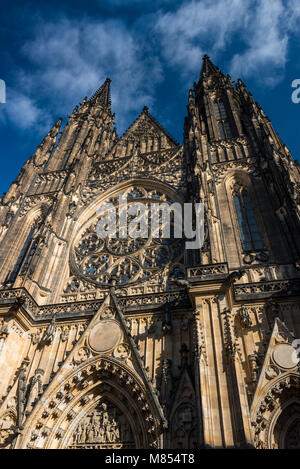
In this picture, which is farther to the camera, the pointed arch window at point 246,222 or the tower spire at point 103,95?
the tower spire at point 103,95

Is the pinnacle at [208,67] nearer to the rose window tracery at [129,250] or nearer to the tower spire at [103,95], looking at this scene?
the tower spire at [103,95]

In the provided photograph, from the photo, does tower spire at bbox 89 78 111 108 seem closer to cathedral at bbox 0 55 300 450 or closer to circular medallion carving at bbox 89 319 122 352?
cathedral at bbox 0 55 300 450

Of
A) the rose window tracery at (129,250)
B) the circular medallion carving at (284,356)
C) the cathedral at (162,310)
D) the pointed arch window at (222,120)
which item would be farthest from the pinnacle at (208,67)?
the circular medallion carving at (284,356)

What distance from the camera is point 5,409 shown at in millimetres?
9031

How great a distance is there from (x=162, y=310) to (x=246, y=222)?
4952 mm

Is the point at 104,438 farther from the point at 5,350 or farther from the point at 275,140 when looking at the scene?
the point at 275,140

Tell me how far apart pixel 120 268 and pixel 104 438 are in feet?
18.6

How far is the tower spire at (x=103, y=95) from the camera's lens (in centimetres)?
2676

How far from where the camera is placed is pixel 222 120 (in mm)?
19000

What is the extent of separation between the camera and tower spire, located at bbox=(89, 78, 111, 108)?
2676cm

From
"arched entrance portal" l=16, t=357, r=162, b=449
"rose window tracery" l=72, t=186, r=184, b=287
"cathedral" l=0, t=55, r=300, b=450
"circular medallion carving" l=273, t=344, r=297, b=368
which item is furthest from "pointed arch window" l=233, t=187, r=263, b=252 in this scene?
"arched entrance portal" l=16, t=357, r=162, b=449

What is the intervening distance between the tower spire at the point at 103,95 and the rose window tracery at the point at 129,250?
47.3ft

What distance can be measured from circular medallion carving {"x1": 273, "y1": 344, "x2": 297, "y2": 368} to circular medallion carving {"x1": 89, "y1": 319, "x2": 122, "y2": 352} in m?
4.30
